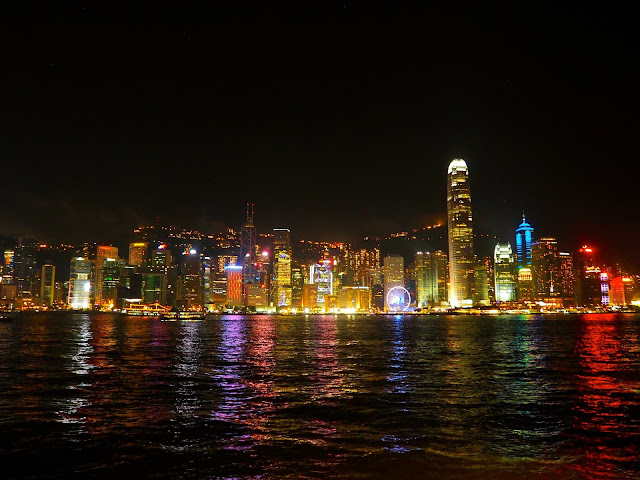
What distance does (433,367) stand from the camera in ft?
135

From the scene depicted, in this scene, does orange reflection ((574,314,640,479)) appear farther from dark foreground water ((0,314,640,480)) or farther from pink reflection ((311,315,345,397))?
pink reflection ((311,315,345,397))

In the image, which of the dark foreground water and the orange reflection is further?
the orange reflection

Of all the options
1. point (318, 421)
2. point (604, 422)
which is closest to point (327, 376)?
point (318, 421)

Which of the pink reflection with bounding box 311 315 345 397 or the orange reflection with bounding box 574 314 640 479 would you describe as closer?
the orange reflection with bounding box 574 314 640 479

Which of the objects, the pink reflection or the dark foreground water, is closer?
the dark foreground water

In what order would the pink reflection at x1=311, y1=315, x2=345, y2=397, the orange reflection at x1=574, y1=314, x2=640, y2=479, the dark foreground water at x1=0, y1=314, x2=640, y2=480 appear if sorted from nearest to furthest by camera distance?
the dark foreground water at x1=0, y1=314, x2=640, y2=480 → the orange reflection at x1=574, y1=314, x2=640, y2=479 → the pink reflection at x1=311, y1=315, x2=345, y2=397

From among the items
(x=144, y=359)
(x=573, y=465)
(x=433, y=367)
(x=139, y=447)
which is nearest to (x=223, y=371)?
(x=144, y=359)

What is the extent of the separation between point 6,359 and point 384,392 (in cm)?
3521

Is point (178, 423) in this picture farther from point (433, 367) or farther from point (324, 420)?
point (433, 367)

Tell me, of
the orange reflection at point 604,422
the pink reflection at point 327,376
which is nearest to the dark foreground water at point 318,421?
the orange reflection at point 604,422

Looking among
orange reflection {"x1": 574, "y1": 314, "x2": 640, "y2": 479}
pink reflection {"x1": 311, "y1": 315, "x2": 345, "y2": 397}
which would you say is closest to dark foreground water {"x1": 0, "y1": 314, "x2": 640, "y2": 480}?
orange reflection {"x1": 574, "y1": 314, "x2": 640, "y2": 479}

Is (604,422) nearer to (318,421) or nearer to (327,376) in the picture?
(318,421)

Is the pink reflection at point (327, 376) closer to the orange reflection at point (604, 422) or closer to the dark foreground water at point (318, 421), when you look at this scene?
the dark foreground water at point (318, 421)

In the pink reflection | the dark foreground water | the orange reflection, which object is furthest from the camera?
the pink reflection
